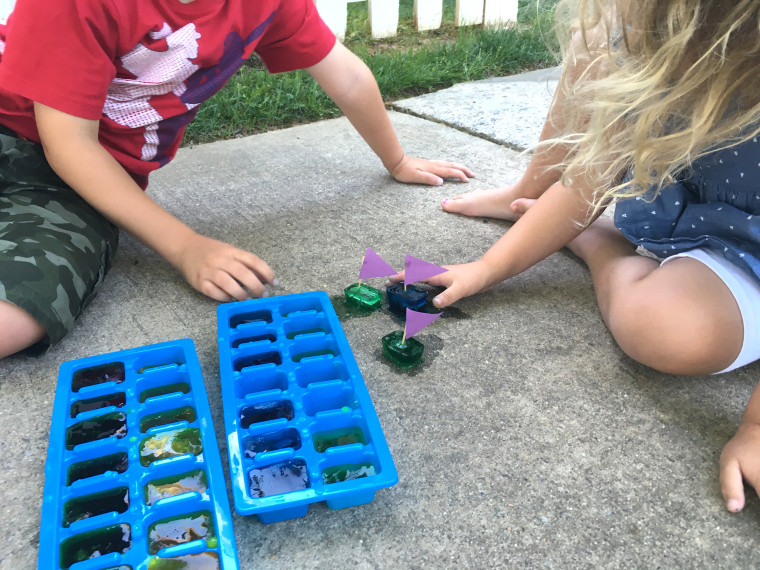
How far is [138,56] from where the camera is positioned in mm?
1028

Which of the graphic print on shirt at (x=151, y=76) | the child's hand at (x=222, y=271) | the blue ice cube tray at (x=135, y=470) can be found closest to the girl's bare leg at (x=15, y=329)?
the blue ice cube tray at (x=135, y=470)

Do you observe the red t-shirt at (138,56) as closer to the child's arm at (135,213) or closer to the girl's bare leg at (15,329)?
the child's arm at (135,213)

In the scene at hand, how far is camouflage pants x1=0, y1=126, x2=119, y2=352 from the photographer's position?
0.87 metres

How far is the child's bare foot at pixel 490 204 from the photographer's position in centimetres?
124

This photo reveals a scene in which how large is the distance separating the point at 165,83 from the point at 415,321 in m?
0.62

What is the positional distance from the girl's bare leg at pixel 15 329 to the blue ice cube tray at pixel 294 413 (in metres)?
0.25

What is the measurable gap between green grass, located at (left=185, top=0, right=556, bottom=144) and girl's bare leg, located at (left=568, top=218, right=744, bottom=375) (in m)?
0.65

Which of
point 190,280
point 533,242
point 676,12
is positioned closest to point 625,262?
point 533,242

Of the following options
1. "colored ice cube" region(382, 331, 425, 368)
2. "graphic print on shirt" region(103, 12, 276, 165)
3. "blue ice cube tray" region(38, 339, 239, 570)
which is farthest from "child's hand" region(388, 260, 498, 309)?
"graphic print on shirt" region(103, 12, 276, 165)

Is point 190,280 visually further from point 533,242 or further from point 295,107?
point 295,107

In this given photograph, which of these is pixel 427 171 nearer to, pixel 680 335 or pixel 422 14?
pixel 680 335

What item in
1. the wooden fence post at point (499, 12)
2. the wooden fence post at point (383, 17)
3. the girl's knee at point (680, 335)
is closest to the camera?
the girl's knee at point (680, 335)

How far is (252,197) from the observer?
4.39 ft

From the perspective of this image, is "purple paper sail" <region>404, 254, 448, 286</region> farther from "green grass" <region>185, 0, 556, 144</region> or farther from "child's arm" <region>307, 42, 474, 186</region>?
"green grass" <region>185, 0, 556, 144</region>
